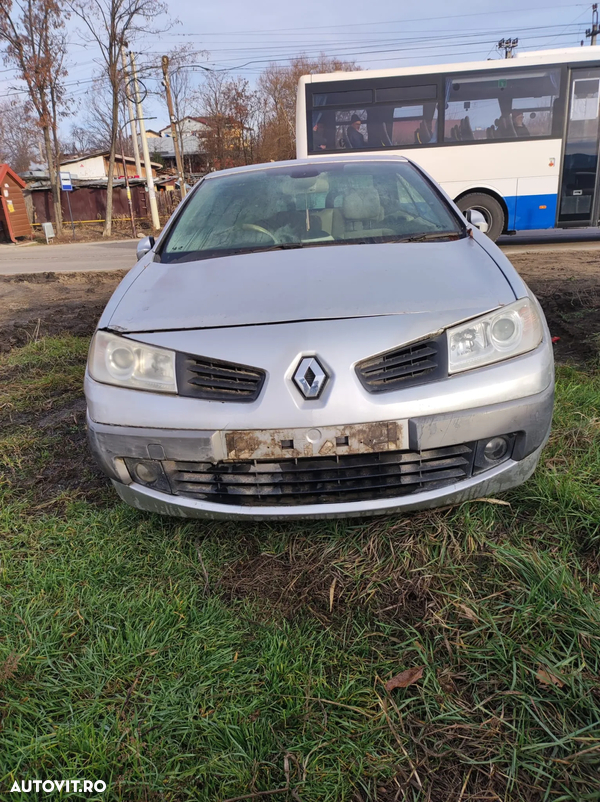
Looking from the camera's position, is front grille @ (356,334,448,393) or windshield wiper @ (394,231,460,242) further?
windshield wiper @ (394,231,460,242)

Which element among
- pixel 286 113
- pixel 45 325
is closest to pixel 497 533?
pixel 45 325

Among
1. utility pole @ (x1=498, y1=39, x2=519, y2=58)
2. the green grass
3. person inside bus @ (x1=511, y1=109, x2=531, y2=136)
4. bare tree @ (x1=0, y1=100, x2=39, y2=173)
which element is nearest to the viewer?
the green grass

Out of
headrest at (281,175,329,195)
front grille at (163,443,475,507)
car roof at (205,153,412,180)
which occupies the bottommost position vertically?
front grille at (163,443,475,507)

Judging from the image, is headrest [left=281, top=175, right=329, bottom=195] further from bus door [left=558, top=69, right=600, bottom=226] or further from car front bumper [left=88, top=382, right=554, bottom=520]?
bus door [left=558, top=69, right=600, bottom=226]

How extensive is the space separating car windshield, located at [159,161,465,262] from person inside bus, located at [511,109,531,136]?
8183 millimetres

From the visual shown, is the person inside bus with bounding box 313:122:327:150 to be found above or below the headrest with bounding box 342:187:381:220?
above

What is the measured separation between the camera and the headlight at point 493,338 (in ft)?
6.23

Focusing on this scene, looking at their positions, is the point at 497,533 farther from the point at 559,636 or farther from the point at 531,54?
the point at 531,54

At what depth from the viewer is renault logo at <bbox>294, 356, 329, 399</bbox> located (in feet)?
5.99

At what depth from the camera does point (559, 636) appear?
1.59 m

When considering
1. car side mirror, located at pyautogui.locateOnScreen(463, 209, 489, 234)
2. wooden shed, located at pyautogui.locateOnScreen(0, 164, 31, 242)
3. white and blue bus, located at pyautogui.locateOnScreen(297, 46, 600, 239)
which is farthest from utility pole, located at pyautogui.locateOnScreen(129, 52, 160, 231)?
car side mirror, located at pyautogui.locateOnScreen(463, 209, 489, 234)

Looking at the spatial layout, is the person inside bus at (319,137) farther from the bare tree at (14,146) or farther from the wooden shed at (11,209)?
the bare tree at (14,146)

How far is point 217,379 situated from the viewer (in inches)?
76.8

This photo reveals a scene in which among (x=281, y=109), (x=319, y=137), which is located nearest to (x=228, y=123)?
(x=281, y=109)
